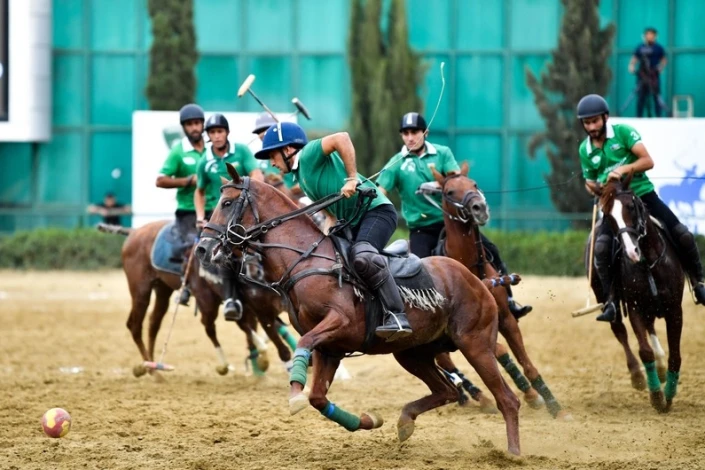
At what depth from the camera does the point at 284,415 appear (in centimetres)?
1080

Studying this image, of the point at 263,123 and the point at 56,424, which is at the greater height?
the point at 263,123

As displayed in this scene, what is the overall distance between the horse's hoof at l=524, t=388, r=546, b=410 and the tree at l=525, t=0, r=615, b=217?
14915 millimetres

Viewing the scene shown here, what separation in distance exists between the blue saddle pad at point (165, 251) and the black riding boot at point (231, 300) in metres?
1.01

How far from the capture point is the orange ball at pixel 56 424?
29.9 feet

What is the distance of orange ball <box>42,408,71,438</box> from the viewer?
29.9ft

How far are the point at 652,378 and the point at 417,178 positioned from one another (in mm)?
2870

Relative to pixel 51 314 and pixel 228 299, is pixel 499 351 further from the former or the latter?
pixel 51 314

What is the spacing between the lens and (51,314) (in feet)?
63.7

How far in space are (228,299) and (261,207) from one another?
12.6 ft

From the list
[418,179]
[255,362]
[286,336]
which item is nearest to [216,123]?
[418,179]

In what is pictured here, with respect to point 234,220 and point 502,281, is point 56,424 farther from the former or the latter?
point 502,281

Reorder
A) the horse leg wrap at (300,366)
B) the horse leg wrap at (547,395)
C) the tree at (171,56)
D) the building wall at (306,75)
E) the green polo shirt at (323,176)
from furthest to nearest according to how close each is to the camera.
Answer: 1. the building wall at (306,75)
2. the tree at (171,56)
3. the horse leg wrap at (547,395)
4. the green polo shirt at (323,176)
5. the horse leg wrap at (300,366)

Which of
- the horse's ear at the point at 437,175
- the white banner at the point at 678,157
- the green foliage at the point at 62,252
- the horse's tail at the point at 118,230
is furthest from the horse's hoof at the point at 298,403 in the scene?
the green foliage at the point at 62,252

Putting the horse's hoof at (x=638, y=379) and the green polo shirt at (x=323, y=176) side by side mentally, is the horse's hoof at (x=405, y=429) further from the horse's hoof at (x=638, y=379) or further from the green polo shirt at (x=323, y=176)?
the horse's hoof at (x=638, y=379)
